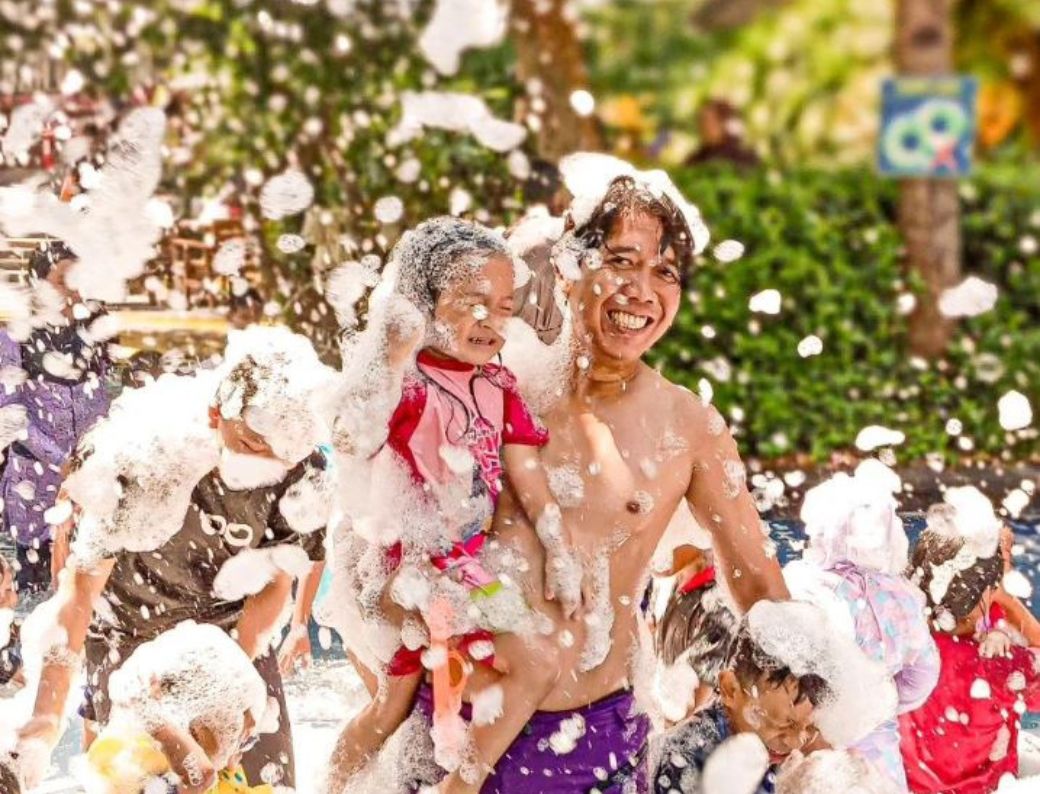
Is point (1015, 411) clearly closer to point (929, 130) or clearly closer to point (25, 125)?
point (929, 130)

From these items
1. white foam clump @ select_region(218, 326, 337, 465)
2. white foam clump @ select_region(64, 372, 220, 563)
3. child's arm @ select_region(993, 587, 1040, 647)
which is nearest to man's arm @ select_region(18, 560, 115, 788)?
white foam clump @ select_region(64, 372, 220, 563)

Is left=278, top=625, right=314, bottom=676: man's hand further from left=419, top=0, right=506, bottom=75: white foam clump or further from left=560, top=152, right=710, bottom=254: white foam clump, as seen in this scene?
left=419, top=0, right=506, bottom=75: white foam clump

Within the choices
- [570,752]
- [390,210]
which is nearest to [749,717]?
[570,752]

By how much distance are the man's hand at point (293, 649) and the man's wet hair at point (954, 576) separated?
1.53 meters

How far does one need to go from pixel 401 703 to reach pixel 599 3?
435 inches

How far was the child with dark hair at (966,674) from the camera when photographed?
3.72 metres

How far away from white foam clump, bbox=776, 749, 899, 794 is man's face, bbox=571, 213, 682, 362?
0.82 metres

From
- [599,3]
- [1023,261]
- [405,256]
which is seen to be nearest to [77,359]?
[405,256]

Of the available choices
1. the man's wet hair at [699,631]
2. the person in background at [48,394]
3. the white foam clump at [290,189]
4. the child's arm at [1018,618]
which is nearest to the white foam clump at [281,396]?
the man's wet hair at [699,631]

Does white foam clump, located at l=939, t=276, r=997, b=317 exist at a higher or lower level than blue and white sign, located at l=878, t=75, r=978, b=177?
lower

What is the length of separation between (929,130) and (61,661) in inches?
300

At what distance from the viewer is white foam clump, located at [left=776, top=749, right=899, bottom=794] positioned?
2.73 metres

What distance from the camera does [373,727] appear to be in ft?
8.53

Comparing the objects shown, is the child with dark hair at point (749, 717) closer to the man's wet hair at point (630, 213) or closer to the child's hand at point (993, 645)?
the man's wet hair at point (630, 213)
